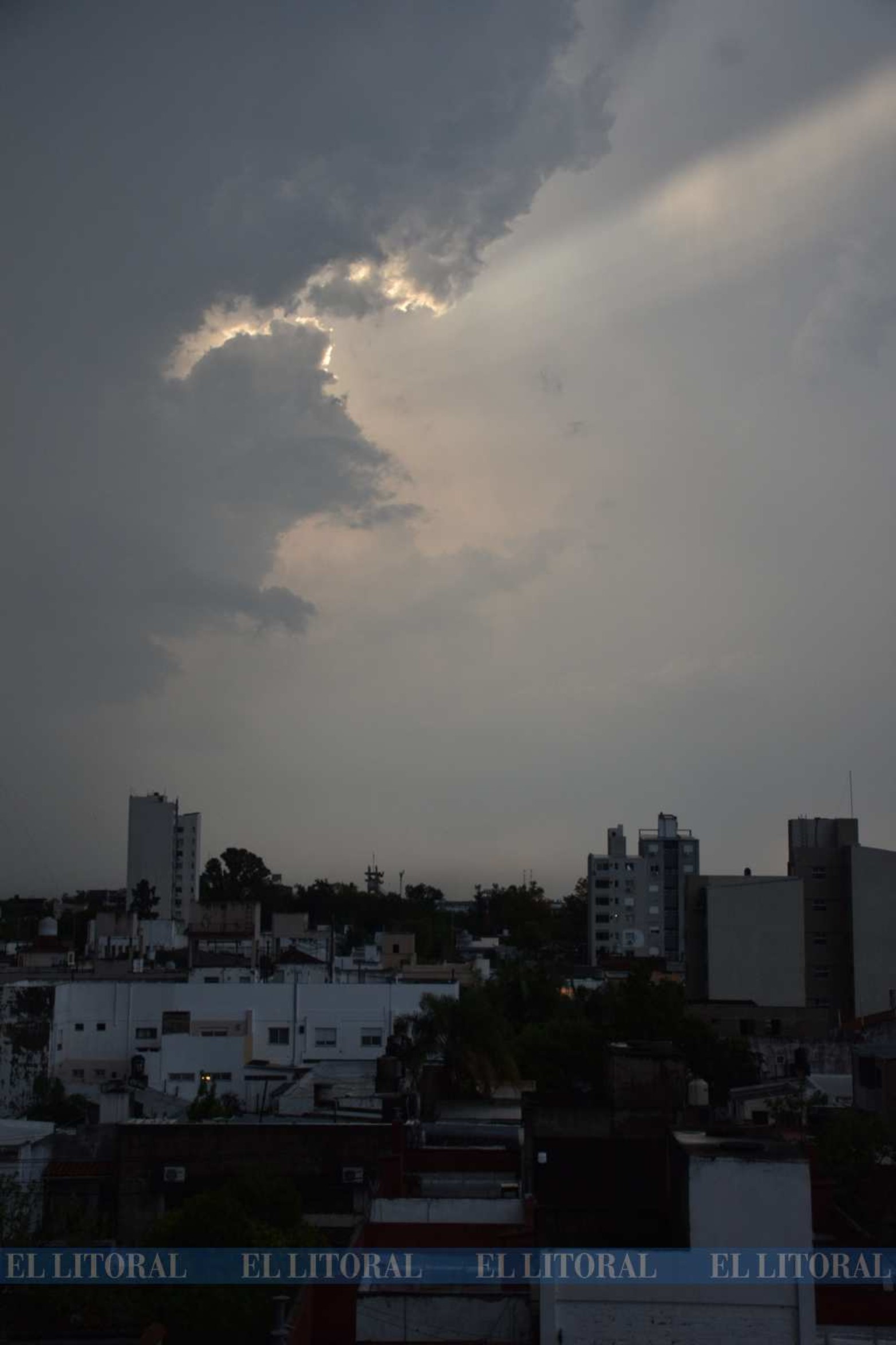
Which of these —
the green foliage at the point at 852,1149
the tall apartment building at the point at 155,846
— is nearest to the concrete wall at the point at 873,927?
the green foliage at the point at 852,1149

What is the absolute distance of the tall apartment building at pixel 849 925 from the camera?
2633 inches

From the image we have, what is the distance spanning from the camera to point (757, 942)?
6612cm

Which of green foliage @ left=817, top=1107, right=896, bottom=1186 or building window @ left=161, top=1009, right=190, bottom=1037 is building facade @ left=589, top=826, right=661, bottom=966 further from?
green foliage @ left=817, top=1107, right=896, bottom=1186

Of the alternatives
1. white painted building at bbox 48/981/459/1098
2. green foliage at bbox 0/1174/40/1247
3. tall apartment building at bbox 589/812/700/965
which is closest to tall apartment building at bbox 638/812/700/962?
tall apartment building at bbox 589/812/700/965

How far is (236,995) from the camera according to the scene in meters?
50.3

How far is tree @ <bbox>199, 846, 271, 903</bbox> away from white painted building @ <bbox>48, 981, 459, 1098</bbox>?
94.6 metres

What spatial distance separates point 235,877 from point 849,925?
94.1m

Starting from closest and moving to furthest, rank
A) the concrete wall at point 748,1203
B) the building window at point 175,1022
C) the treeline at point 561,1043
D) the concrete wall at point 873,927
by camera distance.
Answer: the concrete wall at point 748,1203 < the treeline at point 561,1043 < the building window at point 175,1022 < the concrete wall at point 873,927

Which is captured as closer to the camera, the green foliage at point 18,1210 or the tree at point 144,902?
the green foliage at point 18,1210

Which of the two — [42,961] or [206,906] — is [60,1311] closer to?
[42,961]

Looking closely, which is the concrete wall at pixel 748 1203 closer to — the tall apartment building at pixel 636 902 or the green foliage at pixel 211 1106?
the green foliage at pixel 211 1106

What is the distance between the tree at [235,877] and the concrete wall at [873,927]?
88.5 m

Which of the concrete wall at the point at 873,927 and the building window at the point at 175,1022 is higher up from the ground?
the concrete wall at the point at 873,927

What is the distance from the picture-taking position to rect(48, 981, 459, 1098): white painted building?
163ft
